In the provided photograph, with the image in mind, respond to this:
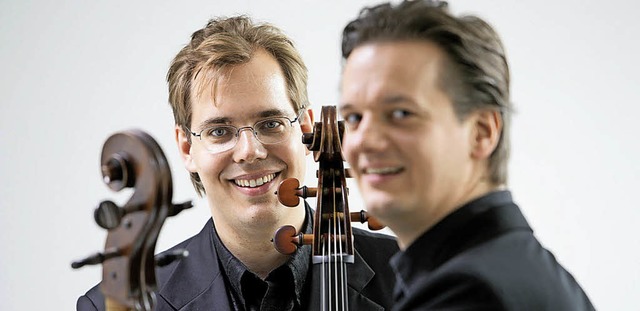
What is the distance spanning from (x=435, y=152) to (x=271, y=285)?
114 centimetres

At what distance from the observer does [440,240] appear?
139cm

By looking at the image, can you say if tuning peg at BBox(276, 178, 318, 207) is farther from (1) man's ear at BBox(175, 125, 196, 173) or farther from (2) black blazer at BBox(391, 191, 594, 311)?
(2) black blazer at BBox(391, 191, 594, 311)

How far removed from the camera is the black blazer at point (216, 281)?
7.86 ft

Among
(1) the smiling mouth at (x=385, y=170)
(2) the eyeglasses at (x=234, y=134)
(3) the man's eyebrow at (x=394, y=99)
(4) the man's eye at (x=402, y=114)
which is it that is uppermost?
(3) the man's eyebrow at (x=394, y=99)

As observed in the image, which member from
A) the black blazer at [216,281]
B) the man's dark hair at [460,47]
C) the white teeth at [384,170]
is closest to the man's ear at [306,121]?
the black blazer at [216,281]

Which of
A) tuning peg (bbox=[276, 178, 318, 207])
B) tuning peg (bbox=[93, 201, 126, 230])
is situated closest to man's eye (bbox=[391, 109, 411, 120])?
tuning peg (bbox=[93, 201, 126, 230])

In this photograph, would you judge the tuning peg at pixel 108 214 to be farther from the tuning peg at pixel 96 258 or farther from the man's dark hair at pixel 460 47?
the man's dark hair at pixel 460 47

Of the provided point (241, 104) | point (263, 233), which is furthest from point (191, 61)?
point (263, 233)

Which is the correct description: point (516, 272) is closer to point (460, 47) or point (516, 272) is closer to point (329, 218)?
point (460, 47)

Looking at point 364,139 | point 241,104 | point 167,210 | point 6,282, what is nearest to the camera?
point 364,139

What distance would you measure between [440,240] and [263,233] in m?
1.06

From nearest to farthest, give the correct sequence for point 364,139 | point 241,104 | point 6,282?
1. point 364,139
2. point 241,104
3. point 6,282

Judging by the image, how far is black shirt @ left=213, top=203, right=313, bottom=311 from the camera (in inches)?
95.5

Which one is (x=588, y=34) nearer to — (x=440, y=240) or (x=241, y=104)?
(x=241, y=104)
